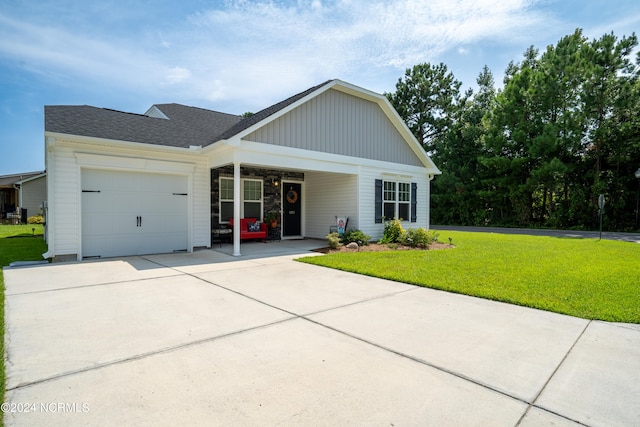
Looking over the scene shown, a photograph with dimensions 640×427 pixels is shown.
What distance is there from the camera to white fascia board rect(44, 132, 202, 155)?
707 cm

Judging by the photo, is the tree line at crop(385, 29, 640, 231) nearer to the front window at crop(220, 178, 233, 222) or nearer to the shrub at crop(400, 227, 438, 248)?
the shrub at crop(400, 227, 438, 248)

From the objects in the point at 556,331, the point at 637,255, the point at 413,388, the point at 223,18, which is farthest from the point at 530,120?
the point at 413,388

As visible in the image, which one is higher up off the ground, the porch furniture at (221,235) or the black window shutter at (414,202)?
the black window shutter at (414,202)

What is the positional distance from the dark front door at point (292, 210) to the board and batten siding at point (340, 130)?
3.02 metres

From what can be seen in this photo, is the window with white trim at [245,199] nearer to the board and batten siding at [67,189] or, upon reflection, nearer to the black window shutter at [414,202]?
the board and batten siding at [67,189]

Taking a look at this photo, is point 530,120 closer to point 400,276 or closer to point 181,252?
point 400,276

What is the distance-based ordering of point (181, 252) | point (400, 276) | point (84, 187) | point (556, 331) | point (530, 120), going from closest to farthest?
point (556, 331) → point (400, 276) → point (84, 187) → point (181, 252) → point (530, 120)

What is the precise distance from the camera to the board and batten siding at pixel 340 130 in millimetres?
9336

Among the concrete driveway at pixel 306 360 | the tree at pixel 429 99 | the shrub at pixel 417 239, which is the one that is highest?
the tree at pixel 429 99

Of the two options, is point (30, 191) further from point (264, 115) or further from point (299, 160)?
point (299, 160)

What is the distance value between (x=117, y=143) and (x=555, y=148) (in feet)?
65.8

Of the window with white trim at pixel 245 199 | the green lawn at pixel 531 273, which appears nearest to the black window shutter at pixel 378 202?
the green lawn at pixel 531 273

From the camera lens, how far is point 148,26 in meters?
8.22

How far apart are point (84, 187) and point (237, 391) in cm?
760
